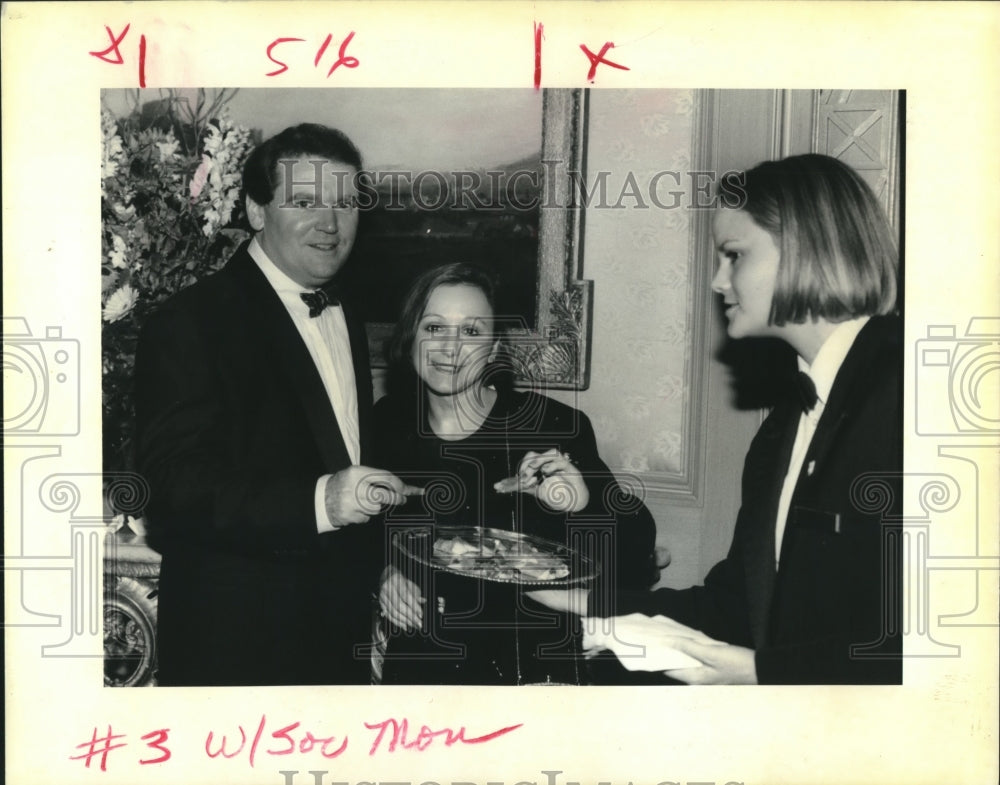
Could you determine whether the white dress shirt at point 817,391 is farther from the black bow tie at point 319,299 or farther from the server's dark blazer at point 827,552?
the black bow tie at point 319,299

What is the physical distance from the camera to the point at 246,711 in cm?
242

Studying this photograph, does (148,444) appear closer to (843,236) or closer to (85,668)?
(85,668)

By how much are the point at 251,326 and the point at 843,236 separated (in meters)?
1.34

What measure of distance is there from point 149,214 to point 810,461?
1.58 meters

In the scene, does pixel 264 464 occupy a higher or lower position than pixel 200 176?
lower

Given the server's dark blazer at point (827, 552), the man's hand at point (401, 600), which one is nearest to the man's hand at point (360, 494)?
the man's hand at point (401, 600)

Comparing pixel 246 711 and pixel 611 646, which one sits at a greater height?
pixel 611 646

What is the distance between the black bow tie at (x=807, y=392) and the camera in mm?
2445

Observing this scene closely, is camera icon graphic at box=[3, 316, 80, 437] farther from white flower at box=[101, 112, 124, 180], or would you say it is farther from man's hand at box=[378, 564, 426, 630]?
man's hand at box=[378, 564, 426, 630]

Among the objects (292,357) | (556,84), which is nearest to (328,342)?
(292,357)

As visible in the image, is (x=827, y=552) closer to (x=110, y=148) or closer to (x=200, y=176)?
(x=200, y=176)

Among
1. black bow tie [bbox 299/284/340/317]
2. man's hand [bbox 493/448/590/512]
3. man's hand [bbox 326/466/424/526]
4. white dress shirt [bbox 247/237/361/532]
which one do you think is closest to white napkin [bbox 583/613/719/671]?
man's hand [bbox 493/448/590/512]

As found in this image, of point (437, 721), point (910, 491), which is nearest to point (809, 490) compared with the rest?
point (910, 491)

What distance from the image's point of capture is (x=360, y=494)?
2428 millimetres
